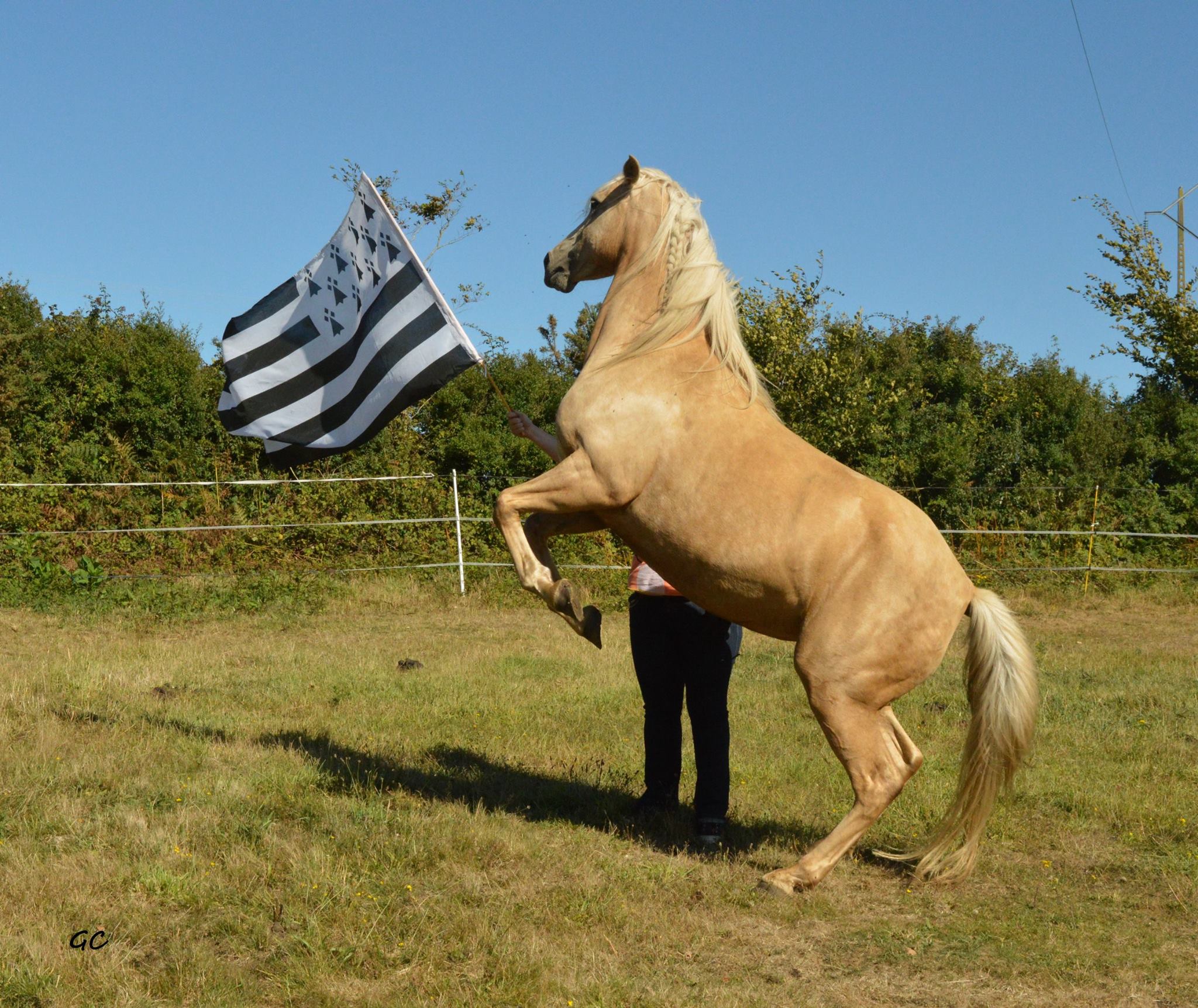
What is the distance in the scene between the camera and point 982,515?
57.4 feet

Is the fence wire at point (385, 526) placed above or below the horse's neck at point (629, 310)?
below

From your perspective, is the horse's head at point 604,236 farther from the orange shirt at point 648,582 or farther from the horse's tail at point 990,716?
the horse's tail at point 990,716

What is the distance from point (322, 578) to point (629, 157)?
1033 cm

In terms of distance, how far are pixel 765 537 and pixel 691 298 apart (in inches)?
45.5

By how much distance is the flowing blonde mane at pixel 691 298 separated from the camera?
4.70 meters

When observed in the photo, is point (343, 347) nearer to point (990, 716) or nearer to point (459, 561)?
point (990, 716)

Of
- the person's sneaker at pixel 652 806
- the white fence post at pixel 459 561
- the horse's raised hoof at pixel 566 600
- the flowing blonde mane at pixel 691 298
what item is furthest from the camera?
the white fence post at pixel 459 561

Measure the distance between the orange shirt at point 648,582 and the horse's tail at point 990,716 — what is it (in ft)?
4.75

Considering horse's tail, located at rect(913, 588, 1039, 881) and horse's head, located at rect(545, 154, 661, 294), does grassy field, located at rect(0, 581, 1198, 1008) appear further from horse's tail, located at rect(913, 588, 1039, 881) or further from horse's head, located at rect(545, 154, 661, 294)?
horse's head, located at rect(545, 154, 661, 294)

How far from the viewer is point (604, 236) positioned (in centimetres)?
496

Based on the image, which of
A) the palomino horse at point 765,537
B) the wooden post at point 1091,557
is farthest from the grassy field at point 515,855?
the wooden post at point 1091,557

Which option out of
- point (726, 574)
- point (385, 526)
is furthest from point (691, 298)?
point (385, 526)

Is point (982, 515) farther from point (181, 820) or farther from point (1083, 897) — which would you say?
point (181, 820)

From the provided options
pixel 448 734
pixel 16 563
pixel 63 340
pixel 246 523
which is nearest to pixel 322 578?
pixel 246 523
